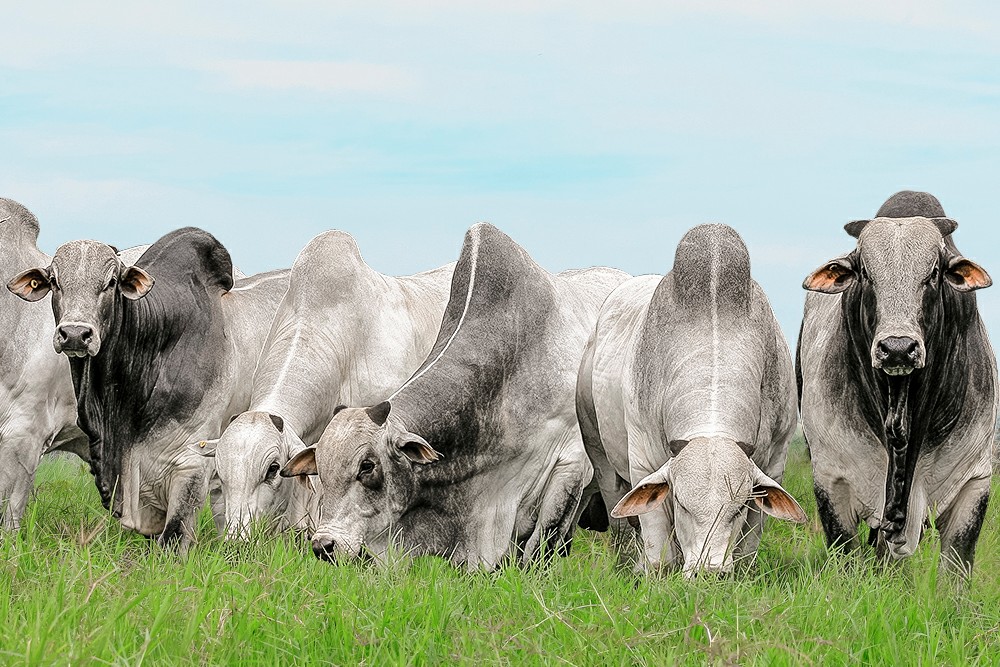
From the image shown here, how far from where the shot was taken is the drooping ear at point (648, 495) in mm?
6469

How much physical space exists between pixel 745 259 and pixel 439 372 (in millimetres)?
1850

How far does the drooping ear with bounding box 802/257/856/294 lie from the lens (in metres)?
7.05

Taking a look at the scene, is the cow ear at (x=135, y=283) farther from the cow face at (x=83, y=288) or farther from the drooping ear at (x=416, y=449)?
the drooping ear at (x=416, y=449)

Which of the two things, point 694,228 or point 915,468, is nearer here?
point 915,468

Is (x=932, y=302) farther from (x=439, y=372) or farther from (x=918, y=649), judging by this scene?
(x=439, y=372)

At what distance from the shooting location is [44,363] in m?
9.83

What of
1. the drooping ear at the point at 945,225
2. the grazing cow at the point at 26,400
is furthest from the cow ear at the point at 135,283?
the drooping ear at the point at 945,225

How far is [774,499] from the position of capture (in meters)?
6.50

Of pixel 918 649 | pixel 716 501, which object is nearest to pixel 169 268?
pixel 716 501

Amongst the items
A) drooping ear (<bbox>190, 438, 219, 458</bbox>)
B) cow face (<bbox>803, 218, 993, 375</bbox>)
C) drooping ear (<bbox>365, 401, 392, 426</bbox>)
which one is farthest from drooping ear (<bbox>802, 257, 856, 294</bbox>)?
drooping ear (<bbox>190, 438, 219, 458</bbox>)

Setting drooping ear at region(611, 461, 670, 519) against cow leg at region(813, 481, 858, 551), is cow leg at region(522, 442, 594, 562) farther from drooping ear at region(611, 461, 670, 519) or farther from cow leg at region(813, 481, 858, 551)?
drooping ear at region(611, 461, 670, 519)

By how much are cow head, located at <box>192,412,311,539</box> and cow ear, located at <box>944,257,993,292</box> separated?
12.2 feet

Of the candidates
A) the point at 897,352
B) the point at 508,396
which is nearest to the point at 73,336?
the point at 508,396

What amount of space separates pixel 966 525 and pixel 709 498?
77.7 inches
